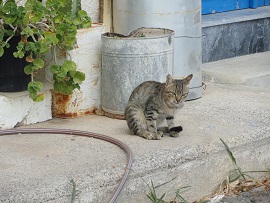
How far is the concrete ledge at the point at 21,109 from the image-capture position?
540 cm

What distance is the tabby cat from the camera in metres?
5.24

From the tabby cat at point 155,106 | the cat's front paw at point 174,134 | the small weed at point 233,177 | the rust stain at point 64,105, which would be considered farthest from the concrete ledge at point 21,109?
the small weed at point 233,177

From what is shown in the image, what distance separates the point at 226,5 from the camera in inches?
327

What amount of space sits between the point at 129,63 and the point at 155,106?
0.48 m

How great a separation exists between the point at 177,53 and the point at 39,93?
127cm

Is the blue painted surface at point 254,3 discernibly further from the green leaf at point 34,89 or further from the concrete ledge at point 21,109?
the green leaf at point 34,89

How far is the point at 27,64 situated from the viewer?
5.51 m

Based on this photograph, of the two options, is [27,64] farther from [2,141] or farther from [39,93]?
[2,141]

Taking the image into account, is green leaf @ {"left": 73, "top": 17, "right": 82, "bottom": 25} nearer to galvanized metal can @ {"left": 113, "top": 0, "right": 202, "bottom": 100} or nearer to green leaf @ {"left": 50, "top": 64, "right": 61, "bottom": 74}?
green leaf @ {"left": 50, "top": 64, "right": 61, "bottom": 74}

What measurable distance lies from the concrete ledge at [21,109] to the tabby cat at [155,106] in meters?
0.69

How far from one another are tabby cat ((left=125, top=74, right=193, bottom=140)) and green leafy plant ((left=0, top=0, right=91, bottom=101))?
462mm

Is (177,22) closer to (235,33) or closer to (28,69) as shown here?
(28,69)

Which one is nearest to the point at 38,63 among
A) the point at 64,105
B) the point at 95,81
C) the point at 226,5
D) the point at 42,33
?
the point at 42,33

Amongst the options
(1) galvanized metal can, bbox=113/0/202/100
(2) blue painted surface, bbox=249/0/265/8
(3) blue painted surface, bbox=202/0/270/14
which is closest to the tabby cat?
(1) galvanized metal can, bbox=113/0/202/100
